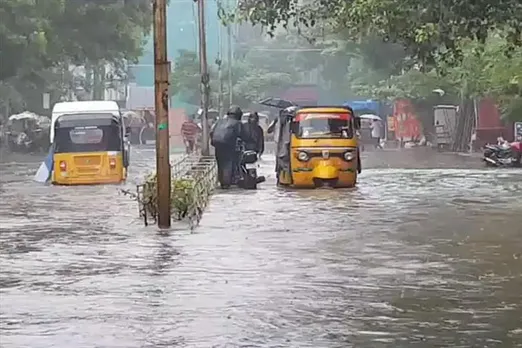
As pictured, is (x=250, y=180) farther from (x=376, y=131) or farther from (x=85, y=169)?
(x=376, y=131)

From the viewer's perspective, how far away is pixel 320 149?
25.6m

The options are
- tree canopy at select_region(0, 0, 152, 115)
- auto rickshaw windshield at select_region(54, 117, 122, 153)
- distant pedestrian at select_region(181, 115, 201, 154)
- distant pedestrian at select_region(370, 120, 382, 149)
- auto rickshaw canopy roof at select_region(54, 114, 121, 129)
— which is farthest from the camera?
distant pedestrian at select_region(370, 120, 382, 149)

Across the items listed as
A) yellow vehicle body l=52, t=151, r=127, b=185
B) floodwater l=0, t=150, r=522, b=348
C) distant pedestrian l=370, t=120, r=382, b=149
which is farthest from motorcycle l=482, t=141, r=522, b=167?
distant pedestrian l=370, t=120, r=382, b=149

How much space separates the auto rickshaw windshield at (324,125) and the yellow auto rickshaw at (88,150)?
574 centimetres

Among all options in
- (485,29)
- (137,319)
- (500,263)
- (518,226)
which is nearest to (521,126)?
(485,29)

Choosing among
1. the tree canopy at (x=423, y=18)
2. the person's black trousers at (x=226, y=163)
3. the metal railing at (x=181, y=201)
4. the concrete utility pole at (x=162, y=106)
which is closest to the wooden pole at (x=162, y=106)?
the concrete utility pole at (x=162, y=106)

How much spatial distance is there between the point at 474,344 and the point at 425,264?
453 centimetres

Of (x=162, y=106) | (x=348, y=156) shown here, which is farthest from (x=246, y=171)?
(x=162, y=106)

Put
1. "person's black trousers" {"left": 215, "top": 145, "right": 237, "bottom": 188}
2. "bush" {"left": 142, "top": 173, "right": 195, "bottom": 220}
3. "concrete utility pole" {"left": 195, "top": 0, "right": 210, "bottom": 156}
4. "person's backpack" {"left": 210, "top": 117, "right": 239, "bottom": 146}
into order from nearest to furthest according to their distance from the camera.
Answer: "bush" {"left": 142, "top": 173, "right": 195, "bottom": 220}
"person's backpack" {"left": 210, "top": 117, "right": 239, "bottom": 146}
"person's black trousers" {"left": 215, "top": 145, "right": 237, "bottom": 188}
"concrete utility pole" {"left": 195, "top": 0, "right": 210, "bottom": 156}

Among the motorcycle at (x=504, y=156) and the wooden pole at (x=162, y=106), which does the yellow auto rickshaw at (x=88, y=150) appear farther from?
the wooden pole at (x=162, y=106)

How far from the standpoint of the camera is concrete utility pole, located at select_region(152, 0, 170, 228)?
53.9 feet

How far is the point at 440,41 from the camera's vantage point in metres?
21.7

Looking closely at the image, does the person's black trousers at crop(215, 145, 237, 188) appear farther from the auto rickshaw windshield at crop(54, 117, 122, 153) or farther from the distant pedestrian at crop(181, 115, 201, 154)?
the distant pedestrian at crop(181, 115, 201, 154)

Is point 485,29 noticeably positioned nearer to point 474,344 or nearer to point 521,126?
point 474,344
